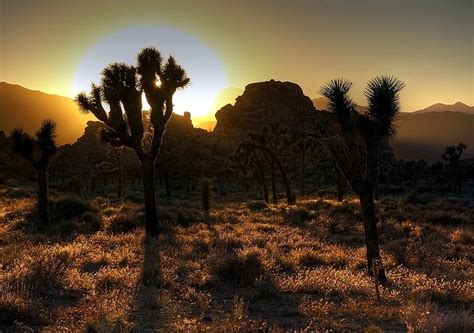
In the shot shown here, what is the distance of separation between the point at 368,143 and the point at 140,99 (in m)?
11.5

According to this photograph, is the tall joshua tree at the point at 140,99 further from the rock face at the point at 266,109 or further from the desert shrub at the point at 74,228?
the rock face at the point at 266,109

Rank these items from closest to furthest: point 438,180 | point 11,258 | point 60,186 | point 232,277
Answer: point 232,277
point 11,258
point 60,186
point 438,180

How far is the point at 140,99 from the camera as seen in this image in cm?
2023

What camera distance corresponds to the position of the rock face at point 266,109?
13012cm

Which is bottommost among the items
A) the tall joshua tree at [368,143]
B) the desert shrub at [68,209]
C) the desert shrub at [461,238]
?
the desert shrub at [461,238]

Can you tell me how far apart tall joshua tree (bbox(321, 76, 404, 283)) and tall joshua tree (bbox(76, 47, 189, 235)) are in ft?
30.9

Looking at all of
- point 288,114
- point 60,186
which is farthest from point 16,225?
point 288,114

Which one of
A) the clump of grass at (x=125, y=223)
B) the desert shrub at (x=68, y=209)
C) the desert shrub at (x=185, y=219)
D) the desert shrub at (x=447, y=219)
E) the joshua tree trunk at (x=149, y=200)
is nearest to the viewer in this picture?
the joshua tree trunk at (x=149, y=200)

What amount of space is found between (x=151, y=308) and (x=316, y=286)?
3.77 m

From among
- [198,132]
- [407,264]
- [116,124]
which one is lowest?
[407,264]

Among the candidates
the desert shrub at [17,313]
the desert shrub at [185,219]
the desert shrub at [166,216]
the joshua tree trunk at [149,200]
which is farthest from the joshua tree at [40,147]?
the desert shrub at [17,313]

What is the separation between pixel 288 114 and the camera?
138 metres

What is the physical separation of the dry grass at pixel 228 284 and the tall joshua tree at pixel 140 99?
3.47 metres

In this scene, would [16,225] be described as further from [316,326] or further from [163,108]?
[316,326]
